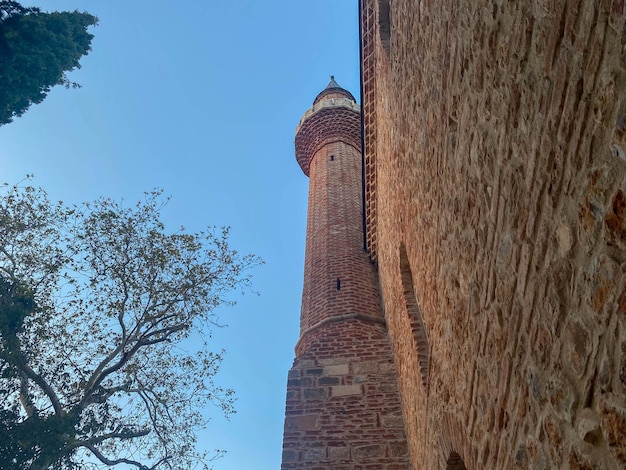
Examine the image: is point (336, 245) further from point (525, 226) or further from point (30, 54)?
point (525, 226)

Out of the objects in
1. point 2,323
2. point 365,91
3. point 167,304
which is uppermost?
point 365,91

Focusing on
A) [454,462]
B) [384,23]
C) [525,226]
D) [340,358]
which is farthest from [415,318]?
[384,23]

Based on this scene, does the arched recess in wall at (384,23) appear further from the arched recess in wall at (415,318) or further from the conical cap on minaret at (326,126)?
the conical cap on minaret at (326,126)

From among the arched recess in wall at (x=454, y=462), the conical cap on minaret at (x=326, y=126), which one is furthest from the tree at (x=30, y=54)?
the arched recess in wall at (x=454, y=462)

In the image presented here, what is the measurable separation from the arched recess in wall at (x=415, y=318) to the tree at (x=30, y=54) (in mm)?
8028

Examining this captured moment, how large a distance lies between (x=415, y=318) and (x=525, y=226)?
13.0 ft

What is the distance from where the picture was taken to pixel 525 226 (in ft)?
6.64

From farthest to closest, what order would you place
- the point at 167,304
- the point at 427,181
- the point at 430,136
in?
the point at 167,304 < the point at 427,181 < the point at 430,136

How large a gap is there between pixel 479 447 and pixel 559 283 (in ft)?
4.69

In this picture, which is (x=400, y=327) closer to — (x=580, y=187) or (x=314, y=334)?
(x=314, y=334)

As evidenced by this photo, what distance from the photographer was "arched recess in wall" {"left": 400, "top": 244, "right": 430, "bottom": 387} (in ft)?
17.2

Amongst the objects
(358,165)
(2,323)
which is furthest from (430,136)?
(358,165)

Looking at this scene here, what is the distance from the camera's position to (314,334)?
9133mm

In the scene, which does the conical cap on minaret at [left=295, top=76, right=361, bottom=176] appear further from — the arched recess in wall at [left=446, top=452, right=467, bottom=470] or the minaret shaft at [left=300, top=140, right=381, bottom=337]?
the arched recess in wall at [left=446, top=452, right=467, bottom=470]
